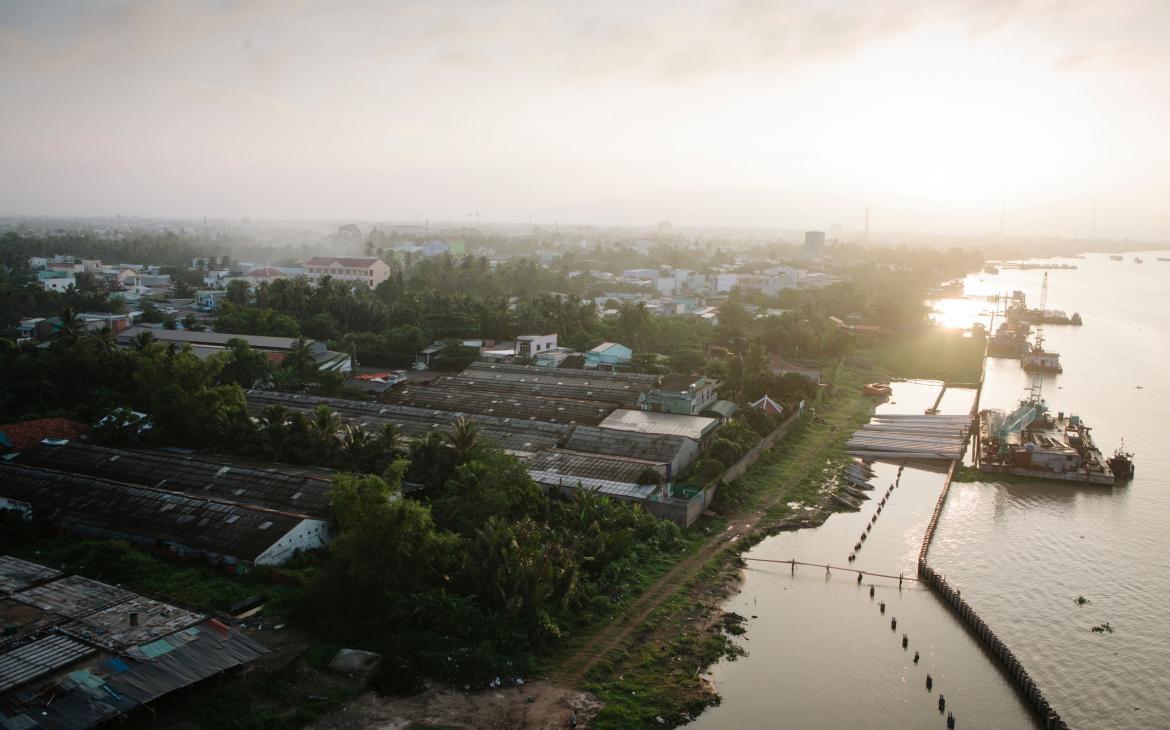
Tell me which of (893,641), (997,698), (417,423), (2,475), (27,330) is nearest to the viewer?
(997,698)

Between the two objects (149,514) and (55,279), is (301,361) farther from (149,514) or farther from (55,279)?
(55,279)

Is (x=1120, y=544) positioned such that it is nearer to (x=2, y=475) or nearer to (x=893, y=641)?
(x=893, y=641)

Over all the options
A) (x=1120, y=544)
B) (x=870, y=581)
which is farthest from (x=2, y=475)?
(x=1120, y=544)

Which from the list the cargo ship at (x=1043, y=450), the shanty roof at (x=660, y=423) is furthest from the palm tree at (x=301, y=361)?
the cargo ship at (x=1043, y=450)

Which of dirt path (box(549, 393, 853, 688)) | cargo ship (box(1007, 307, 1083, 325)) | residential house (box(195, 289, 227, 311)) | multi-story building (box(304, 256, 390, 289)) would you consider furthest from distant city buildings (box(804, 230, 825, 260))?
dirt path (box(549, 393, 853, 688))

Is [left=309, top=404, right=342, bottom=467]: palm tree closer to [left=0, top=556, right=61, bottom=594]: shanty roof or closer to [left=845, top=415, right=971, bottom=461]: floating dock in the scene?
[left=0, top=556, right=61, bottom=594]: shanty roof

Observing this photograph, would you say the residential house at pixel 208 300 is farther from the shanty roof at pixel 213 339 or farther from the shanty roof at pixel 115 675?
the shanty roof at pixel 115 675

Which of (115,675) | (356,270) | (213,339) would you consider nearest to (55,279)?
→ (356,270)
